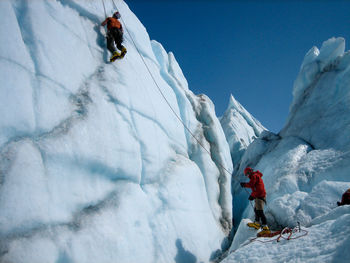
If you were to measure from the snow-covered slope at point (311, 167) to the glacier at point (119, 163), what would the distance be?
3 centimetres

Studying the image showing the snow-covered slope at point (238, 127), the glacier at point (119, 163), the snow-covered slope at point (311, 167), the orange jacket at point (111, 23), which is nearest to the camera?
the snow-covered slope at point (311, 167)

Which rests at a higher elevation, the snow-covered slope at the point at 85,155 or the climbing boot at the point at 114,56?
the climbing boot at the point at 114,56

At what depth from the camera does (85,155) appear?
12.3ft

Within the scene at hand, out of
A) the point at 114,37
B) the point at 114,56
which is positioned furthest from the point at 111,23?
the point at 114,56

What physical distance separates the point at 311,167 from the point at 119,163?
190 inches

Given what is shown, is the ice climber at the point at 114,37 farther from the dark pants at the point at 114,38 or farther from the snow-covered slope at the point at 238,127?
the snow-covered slope at the point at 238,127

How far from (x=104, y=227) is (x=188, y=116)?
14.3ft

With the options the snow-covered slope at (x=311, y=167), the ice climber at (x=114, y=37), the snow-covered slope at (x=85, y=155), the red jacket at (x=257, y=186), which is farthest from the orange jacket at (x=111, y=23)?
the snow-covered slope at (x=311, y=167)

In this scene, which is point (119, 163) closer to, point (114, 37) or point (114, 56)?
point (114, 56)

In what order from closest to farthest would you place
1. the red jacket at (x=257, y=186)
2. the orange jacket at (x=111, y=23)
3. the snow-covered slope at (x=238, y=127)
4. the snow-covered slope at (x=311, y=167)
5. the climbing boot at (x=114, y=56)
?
the snow-covered slope at (x=311, y=167) → the red jacket at (x=257, y=186) → the climbing boot at (x=114, y=56) → the orange jacket at (x=111, y=23) → the snow-covered slope at (x=238, y=127)

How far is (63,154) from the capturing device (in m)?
3.49

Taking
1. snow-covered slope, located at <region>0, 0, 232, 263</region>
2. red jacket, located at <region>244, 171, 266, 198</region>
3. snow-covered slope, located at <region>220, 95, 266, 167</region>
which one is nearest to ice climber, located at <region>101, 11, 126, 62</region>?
snow-covered slope, located at <region>0, 0, 232, 263</region>

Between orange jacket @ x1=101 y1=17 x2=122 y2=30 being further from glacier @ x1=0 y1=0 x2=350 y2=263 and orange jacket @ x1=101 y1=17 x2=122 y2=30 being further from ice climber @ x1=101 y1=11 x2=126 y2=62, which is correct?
glacier @ x1=0 y1=0 x2=350 y2=263

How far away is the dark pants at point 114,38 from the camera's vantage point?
5.09 m
